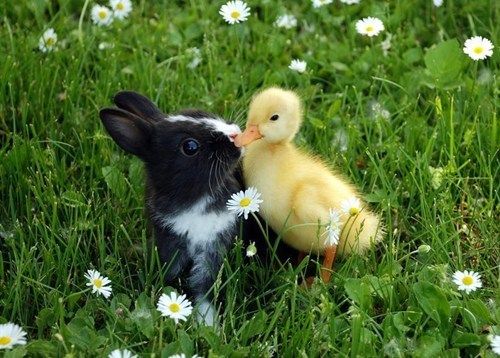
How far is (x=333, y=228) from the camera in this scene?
377cm

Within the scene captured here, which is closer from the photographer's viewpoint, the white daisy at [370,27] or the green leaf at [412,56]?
the white daisy at [370,27]

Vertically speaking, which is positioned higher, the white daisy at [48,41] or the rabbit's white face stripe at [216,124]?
the white daisy at [48,41]

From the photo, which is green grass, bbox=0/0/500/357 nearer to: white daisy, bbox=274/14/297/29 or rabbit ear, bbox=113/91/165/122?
white daisy, bbox=274/14/297/29

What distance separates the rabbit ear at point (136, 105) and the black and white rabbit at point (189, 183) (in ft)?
0.40

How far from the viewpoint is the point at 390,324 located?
3664 millimetres

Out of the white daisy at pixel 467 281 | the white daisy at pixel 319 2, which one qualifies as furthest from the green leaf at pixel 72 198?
the white daisy at pixel 319 2

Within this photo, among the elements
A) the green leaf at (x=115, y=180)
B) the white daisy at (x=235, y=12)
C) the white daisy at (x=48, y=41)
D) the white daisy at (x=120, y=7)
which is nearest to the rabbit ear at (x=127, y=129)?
the green leaf at (x=115, y=180)

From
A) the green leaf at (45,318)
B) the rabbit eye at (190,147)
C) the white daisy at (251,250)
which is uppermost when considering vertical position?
the rabbit eye at (190,147)

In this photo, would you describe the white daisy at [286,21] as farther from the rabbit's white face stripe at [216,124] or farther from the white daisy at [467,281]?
the white daisy at [467,281]

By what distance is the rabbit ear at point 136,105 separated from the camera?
4.01 m

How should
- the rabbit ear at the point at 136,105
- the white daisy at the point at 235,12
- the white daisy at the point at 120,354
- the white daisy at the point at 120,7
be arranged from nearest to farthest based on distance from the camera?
1. the white daisy at the point at 120,354
2. the rabbit ear at the point at 136,105
3. the white daisy at the point at 235,12
4. the white daisy at the point at 120,7

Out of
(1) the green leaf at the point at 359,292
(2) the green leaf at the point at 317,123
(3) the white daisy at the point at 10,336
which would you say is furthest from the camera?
(2) the green leaf at the point at 317,123

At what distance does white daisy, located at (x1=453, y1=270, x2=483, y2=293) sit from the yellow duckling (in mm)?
352

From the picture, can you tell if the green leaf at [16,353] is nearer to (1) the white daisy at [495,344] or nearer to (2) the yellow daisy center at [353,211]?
(2) the yellow daisy center at [353,211]
